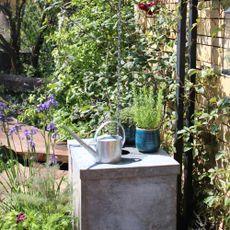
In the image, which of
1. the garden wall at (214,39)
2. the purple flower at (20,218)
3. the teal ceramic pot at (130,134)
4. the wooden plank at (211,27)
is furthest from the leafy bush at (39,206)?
the wooden plank at (211,27)

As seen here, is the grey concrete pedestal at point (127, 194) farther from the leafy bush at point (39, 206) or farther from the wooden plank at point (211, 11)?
the wooden plank at point (211, 11)

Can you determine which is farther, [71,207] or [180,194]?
[180,194]

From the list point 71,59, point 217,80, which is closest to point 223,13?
point 217,80

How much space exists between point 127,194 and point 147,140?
1.25 feet

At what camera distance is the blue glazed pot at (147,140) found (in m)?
2.83

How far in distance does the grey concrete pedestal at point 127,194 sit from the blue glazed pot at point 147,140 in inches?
5.3

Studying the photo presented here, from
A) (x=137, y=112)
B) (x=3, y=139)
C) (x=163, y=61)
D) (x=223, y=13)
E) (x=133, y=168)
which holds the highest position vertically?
(x=223, y=13)

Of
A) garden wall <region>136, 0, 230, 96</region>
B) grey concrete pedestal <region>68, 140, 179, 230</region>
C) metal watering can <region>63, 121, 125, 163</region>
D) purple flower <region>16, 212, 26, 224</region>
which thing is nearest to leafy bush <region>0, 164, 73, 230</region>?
purple flower <region>16, 212, 26, 224</region>

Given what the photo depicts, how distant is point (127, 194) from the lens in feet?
8.62

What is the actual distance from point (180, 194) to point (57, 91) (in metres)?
2.11

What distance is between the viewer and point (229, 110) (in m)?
2.73

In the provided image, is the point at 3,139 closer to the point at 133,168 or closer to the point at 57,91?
the point at 57,91

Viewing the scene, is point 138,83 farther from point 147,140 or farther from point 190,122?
point 147,140

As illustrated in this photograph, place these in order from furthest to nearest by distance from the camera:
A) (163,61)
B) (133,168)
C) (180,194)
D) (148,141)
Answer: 1. (163,61)
2. (180,194)
3. (148,141)
4. (133,168)
